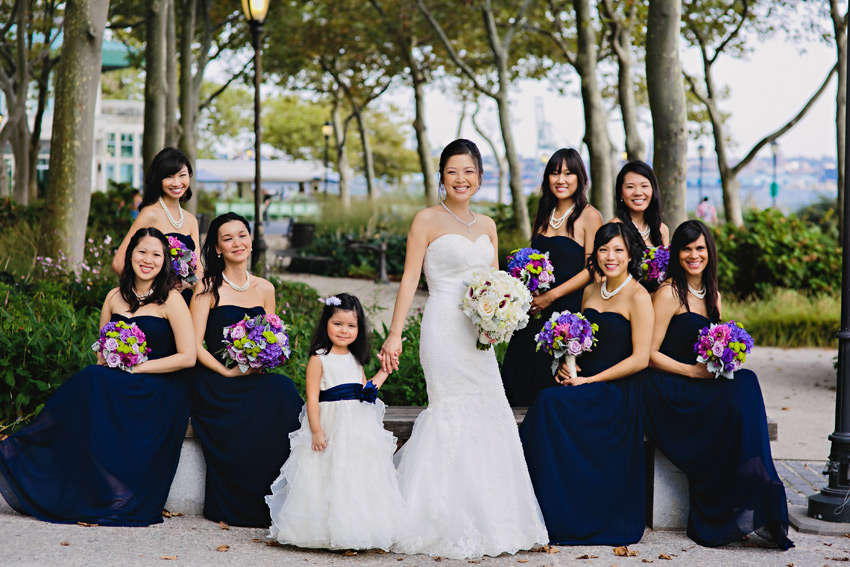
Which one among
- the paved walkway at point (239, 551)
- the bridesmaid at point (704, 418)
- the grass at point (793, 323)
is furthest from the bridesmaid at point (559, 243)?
the grass at point (793, 323)

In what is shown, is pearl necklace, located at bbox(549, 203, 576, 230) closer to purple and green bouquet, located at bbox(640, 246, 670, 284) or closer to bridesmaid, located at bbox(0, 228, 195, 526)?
purple and green bouquet, located at bbox(640, 246, 670, 284)

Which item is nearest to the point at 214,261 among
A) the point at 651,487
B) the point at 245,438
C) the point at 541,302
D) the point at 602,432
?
the point at 245,438

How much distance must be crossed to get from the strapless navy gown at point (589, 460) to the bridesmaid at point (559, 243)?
51 centimetres

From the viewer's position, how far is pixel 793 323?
Answer: 1427 cm

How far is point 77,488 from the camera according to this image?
5.46 meters

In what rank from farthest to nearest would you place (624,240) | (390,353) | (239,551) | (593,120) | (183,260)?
(593,120)
(183,260)
(624,240)
(390,353)
(239,551)

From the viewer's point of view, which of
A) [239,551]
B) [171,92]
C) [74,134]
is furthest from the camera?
[171,92]

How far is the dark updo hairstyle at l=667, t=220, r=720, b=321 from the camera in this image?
5.64 m

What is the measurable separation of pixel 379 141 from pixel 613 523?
65.9 meters

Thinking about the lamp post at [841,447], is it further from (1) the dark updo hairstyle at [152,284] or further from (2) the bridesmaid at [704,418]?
(1) the dark updo hairstyle at [152,284]

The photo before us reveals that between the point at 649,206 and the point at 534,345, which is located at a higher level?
the point at 649,206

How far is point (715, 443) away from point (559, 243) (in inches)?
62.8

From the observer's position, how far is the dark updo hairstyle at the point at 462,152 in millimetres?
5508

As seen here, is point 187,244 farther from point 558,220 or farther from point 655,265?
point 655,265
